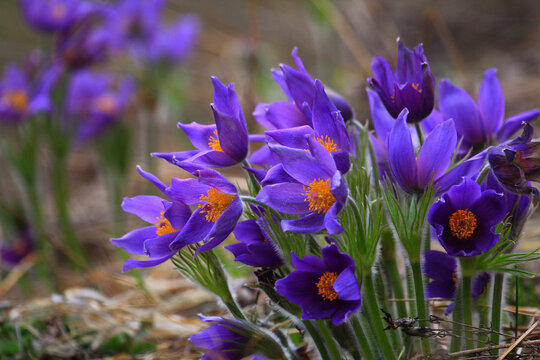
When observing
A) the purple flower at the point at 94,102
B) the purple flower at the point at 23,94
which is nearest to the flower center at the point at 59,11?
the purple flower at the point at 23,94

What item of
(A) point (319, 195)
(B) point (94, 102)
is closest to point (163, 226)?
(A) point (319, 195)

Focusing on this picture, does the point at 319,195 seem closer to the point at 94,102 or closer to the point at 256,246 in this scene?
the point at 256,246

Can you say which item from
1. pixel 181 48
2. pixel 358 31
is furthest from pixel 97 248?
pixel 358 31

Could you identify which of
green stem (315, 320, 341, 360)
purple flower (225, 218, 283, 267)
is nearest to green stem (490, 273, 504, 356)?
green stem (315, 320, 341, 360)

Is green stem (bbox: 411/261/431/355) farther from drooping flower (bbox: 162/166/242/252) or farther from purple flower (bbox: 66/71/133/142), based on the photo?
purple flower (bbox: 66/71/133/142)

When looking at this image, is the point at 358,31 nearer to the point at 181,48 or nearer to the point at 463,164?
the point at 181,48
